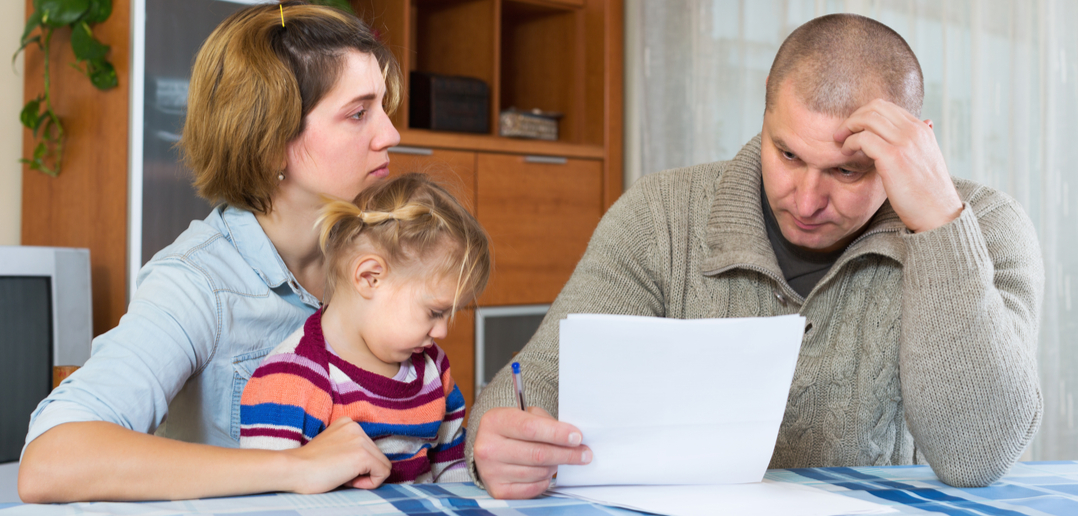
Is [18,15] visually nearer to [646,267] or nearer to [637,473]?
[646,267]

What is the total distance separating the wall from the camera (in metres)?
2.32

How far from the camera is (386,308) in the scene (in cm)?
112

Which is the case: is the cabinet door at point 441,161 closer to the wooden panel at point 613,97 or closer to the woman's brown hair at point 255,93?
the wooden panel at point 613,97

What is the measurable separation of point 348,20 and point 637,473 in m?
0.85

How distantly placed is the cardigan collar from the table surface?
0.34 m

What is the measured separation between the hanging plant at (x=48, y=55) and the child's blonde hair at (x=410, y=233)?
1320 mm

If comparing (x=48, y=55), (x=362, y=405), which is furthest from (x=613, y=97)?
(x=362, y=405)

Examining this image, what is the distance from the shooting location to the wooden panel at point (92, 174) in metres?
2.15

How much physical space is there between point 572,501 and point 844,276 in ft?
2.14

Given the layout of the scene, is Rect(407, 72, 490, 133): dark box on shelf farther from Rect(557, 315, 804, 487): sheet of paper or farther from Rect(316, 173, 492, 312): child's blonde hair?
Rect(557, 315, 804, 487): sheet of paper

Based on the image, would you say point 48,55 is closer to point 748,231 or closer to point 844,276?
point 748,231

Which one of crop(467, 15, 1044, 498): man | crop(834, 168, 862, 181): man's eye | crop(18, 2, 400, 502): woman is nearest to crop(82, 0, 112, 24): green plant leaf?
crop(18, 2, 400, 502): woman

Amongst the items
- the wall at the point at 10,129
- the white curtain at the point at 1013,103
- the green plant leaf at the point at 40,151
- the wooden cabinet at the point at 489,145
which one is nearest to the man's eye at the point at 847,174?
the white curtain at the point at 1013,103

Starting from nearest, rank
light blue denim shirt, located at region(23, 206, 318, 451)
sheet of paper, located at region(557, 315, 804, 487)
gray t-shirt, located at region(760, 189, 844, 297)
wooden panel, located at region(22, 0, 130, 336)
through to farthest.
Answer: sheet of paper, located at region(557, 315, 804, 487)
light blue denim shirt, located at region(23, 206, 318, 451)
gray t-shirt, located at region(760, 189, 844, 297)
wooden panel, located at region(22, 0, 130, 336)
